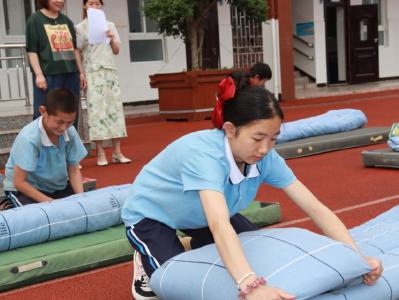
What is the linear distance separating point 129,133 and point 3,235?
6.72 meters

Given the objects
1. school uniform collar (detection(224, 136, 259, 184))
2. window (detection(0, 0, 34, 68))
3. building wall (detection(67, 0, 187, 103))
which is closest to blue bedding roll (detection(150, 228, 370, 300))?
school uniform collar (detection(224, 136, 259, 184))

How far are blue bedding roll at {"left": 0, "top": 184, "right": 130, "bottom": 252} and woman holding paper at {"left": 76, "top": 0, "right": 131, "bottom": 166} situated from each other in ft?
9.38

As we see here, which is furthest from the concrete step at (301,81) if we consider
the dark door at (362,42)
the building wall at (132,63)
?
the building wall at (132,63)

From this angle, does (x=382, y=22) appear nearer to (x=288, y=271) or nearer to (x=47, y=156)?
(x=47, y=156)

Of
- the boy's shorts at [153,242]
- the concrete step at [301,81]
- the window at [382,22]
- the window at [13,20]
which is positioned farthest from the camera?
the window at [382,22]

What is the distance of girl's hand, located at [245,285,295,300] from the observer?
6.89ft

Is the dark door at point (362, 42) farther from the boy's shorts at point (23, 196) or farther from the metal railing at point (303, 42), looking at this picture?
the boy's shorts at point (23, 196)

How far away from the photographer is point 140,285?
2.88m

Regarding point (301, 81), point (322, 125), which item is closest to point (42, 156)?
point (322, 125)

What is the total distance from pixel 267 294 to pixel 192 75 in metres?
9.09

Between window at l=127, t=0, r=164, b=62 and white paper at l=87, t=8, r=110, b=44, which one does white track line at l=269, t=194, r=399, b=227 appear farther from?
window at l=127, t=0, r=164, b=62

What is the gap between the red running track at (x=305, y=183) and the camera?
3.21 meters

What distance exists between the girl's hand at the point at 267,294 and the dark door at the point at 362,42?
15828 millimetres

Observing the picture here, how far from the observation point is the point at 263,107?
2357 mm
